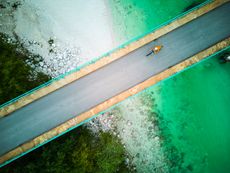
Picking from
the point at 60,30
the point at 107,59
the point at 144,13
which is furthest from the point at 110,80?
the point at 144,13

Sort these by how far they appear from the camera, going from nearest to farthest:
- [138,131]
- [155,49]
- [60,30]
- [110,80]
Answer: [155,49] → [110,80] → [60,30] → [138,131]

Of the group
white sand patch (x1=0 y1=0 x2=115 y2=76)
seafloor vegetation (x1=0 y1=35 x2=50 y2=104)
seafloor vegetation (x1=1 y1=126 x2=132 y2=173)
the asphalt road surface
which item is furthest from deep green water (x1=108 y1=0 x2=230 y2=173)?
seafloor vegetation (x1=0 y1=35 x2=50 y2=104)

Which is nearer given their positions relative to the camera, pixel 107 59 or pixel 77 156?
pixel 107 59

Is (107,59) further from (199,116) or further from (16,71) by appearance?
(199,116)

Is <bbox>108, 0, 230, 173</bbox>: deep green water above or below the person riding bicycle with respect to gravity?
below

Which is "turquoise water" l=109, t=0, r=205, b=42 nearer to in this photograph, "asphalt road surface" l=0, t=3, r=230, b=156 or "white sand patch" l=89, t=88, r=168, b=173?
"asphalt road surface" l=0, t=3, r=230, b=156

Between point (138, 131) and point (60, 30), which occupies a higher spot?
point (60, 30)

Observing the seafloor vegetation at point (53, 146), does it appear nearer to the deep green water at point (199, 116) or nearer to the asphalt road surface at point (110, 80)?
the asphalt road surface at point (110, 80)
